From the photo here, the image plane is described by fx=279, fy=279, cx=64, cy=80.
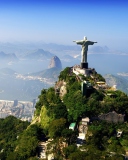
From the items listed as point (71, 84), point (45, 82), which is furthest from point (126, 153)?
point (45, 82)

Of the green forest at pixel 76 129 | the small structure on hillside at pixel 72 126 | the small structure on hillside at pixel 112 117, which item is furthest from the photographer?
the small structure on hillside at pixel 112 117

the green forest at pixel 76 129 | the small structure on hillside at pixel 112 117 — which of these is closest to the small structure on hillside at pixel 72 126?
the green forest at pixel 76 129

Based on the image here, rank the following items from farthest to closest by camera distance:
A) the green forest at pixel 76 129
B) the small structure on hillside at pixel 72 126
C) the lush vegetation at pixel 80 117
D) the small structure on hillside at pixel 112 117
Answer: the small structure on hillside at pixel 112 117
the small structure on hillside at pixel 72 126
the green forest at pixel 76 129
the lush vegetation at pixel 80 117

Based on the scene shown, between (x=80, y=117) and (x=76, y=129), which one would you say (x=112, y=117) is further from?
(x=76, y=129)

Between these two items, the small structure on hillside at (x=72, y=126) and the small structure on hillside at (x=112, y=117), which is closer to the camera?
the small structure on hillside at (x=72, y=126)

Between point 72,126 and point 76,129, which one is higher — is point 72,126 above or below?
above

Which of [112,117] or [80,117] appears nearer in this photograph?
[112,117]

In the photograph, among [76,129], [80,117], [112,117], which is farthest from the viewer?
[80,117]

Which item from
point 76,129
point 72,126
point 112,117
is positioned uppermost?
point 112,117

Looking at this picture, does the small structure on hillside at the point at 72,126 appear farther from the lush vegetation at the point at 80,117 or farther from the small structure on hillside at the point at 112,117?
the small structure on hillside at the point at 112,117

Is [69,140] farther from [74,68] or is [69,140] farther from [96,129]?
[74,68]

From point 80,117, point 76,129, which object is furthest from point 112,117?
point 76,129
